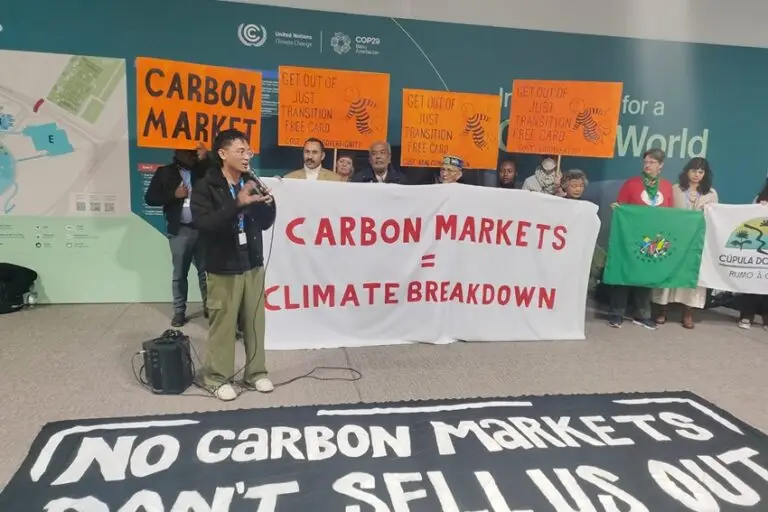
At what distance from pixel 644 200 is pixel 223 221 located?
3.22 meters

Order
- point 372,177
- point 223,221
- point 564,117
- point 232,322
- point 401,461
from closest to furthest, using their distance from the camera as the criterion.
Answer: point 401,461
point 223,221
point 232,322
point 372,177
point 564,117

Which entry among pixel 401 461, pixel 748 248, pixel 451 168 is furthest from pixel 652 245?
pixel 401 461

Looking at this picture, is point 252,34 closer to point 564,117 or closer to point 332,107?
point 332,107

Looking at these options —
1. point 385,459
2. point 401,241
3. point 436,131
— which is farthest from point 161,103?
point 385,459

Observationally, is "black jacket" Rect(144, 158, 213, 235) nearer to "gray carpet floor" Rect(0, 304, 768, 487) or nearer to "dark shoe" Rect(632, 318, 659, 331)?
"gray carpet floor" Rect(0, 304, 768, 487)

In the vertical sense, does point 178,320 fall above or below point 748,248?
below

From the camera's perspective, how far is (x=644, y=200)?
4.11 meters

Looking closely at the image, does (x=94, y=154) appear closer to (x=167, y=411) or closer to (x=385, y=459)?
(x=167, y=411)

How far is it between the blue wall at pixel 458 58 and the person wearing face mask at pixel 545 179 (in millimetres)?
356

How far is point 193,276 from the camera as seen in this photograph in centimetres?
460

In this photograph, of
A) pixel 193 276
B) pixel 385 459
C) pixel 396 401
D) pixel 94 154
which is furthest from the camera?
pixel 193 276

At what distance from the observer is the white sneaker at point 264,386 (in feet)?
9.19

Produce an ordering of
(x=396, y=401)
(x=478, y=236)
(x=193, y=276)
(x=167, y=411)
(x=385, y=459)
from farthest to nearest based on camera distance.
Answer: (x=193, y=276) → (x=478, y=236) → (x=396, y=401) → (x=167, y=411) → (x=385, y=459)

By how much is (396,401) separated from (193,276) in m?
2.61
